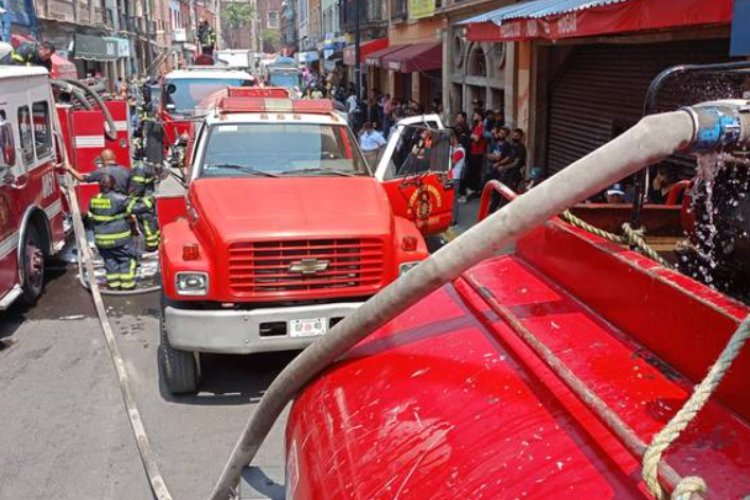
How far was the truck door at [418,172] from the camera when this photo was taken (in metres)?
7.22

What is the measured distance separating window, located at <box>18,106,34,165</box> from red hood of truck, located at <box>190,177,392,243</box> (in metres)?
3.00

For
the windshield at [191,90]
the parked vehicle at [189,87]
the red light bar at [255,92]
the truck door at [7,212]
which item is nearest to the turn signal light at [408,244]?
the truck door at [7,212]

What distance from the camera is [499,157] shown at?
482 inches

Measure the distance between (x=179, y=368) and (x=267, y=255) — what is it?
1.14 meters

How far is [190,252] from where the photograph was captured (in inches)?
218

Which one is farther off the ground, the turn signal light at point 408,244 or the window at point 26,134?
the window at point 26,134

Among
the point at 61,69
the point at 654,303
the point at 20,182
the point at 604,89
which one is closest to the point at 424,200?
the point at 20,182

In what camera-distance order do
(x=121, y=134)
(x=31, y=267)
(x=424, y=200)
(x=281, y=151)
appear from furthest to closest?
(x=121, y=134) → (x=31, y=267) → (x=424, y=200) → (x=281, y=151)

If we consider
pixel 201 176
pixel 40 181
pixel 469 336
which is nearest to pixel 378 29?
pixel 40 181

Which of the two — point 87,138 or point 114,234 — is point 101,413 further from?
point 87,138

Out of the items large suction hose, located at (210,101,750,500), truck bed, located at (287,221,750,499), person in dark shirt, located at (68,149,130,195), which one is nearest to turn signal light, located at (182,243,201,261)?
truck bed, located at (287,221,750,499)

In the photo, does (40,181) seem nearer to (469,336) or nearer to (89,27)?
(469,336)

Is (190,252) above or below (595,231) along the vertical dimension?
below

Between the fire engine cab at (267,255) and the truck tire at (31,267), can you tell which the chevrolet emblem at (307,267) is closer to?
the fire engine cab at (267,255)
